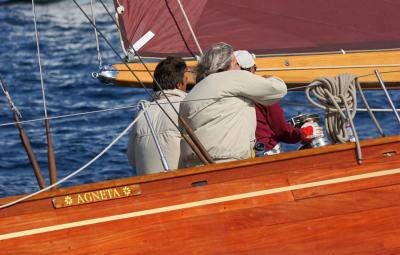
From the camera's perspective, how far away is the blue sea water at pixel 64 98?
1062cm

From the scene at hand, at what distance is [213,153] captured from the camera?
600 cm

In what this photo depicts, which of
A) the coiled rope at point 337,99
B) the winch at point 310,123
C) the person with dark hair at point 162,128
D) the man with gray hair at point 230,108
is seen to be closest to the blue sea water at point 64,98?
the person with dark hair at point 162,128

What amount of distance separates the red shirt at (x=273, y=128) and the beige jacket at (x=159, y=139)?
0.37m

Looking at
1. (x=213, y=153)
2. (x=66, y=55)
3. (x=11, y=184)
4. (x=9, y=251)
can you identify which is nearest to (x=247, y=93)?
(x=213, y=153)

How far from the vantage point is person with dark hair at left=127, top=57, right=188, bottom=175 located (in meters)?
6.53

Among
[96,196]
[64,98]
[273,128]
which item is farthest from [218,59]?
[64,98]

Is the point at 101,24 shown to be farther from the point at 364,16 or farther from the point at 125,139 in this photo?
the point at 364,16

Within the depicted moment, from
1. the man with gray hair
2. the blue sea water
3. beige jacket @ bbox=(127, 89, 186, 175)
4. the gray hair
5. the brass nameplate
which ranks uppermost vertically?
the gray hair

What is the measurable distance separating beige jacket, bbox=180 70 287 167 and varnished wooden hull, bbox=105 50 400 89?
4.27 ft

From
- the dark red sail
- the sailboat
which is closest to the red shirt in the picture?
the sailboat

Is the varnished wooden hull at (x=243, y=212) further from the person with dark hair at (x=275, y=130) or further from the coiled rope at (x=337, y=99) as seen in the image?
the person with dark hair at (x=275, y=130)

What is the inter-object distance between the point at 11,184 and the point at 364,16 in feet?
11.2

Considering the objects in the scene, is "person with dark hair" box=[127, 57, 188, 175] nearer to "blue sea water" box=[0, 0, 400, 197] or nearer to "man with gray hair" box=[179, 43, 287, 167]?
"man with gray hair" box=[179, 43, 287, 167]

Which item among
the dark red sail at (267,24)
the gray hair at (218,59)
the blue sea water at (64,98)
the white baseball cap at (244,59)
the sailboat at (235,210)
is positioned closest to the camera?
the sailboat at (235,210)
